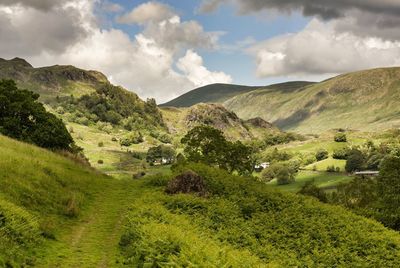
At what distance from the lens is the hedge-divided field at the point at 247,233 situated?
20297mm

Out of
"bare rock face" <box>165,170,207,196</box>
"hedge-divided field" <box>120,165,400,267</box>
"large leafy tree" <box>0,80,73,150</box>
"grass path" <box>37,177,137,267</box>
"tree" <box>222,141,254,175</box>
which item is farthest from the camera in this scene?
"tree" <box>222,141,254,175</box>

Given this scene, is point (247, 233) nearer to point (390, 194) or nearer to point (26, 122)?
point (390, 194)

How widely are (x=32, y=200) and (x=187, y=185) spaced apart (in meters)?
15.3

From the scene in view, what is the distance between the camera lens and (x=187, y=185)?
4128 centimetres

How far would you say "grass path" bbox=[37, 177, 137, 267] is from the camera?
68.5 feet

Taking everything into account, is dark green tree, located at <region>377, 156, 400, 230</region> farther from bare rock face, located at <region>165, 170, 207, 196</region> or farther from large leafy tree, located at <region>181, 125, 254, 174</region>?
large leafy tree, located at <region>181, 125, 254, 174</region>

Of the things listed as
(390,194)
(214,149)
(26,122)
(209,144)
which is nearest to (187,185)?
(390,194)

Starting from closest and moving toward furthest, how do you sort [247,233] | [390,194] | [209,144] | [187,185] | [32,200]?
[32,200]
[247,233]
[187,185]
[390,194]
[209,144]

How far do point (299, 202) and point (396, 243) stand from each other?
10266 mm

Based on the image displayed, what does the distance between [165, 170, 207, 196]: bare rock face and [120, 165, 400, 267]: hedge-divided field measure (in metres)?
0.86

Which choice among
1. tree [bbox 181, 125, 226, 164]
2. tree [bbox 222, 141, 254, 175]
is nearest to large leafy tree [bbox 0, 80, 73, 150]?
tree [bbox 181, 125, 226, 164]

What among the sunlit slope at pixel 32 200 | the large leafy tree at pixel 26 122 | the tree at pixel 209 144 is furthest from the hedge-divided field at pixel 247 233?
the tree at pixel 209 144

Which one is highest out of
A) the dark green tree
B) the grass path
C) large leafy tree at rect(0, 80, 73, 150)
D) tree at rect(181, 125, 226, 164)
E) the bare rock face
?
large leafy tree at rect(0, 80, 73, 150)

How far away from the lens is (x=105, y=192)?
43.4m
